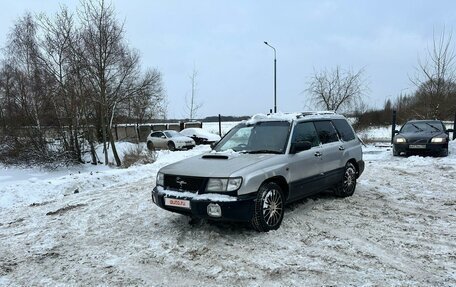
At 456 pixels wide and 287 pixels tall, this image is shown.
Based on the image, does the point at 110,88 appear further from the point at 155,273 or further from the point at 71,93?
the point at 155,273

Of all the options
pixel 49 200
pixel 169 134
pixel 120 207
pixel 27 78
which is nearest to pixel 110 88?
pixel 169 134

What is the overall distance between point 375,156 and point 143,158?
31.2 ft

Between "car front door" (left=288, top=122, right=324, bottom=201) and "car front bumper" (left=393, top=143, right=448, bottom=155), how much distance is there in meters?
8.29

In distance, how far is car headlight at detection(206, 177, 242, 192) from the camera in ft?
15.9

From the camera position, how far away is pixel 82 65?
22156mm

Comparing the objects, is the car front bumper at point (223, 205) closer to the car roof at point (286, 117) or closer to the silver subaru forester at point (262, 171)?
the silver subaru forester at point (262, 171)

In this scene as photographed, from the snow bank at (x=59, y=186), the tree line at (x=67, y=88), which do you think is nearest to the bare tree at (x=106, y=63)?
the tree line at (x=67, y=88)

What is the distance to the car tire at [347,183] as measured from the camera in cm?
→ 722

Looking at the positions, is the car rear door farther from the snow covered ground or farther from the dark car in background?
the dark car in background

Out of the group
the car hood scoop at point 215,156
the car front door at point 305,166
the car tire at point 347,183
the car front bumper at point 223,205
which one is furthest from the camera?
the car tire at point 347,183

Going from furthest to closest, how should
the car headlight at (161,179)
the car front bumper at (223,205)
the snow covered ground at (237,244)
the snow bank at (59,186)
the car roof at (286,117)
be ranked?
the snow bank at (59,186) < the car roof at (286,117) < the car headlight at (161,179) < the car front bumper at (223,205) < the snow covered ground at (237,244)

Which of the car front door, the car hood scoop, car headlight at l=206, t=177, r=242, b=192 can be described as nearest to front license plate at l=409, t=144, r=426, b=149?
the car front door

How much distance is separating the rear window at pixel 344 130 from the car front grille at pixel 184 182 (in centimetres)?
360

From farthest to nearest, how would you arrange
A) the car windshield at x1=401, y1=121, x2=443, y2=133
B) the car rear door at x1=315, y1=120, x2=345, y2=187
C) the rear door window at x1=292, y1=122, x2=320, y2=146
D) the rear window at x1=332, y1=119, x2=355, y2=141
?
the car windshield at x1=401, y1=121, x2=443, y2=133 → the rear window at x1=332, y1=119, x2=355, y2=141 → the car rear door at x1=315, y1=120, x2=345, y2=187 → the rear door window at x1=292, y1=122, x2=320, y2=146
